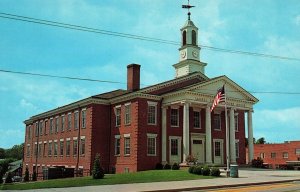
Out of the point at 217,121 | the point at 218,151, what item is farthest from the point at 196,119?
the point at 218,151

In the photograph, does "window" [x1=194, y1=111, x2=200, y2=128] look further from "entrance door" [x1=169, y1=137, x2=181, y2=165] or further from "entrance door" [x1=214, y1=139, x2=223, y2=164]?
"entrance door" [x1=214, y1=139, x2=223, y2=164]

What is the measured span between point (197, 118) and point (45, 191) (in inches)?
1047

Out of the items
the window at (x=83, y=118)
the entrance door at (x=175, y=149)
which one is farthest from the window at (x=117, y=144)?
the entrance door at (x=175, y=149)

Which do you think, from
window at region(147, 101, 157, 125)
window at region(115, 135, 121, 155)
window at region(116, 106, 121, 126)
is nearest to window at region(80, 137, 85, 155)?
window at region(115, 135, 121, 155)

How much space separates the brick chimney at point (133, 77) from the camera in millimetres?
44622

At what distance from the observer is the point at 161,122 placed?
4250 cm

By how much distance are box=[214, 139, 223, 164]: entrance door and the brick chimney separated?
11.2 meters

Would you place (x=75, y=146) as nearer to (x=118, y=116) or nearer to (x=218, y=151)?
(x=118, y=116)

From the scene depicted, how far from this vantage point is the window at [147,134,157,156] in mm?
41250

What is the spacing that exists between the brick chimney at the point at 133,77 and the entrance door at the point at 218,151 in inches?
443

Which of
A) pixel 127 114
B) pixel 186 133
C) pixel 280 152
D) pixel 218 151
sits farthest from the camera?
pixel 280 152

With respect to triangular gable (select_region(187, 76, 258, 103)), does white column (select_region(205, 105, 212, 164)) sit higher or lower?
lower

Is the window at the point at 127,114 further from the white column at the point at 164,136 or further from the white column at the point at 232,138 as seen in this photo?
the white column at the point at 232,138

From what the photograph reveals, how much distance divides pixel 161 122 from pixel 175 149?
10.7ft
